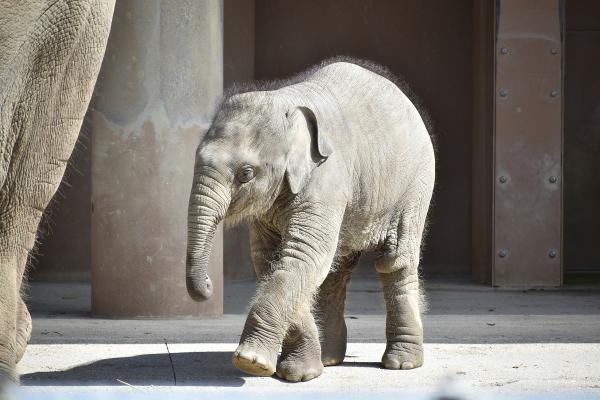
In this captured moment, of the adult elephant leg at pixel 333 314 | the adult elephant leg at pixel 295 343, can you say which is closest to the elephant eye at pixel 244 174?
the adult elephant leg at pixel 295 343

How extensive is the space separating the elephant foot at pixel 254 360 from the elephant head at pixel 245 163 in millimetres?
319

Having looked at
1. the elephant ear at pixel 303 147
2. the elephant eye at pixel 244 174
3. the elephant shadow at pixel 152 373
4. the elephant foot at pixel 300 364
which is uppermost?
the elephant ear at pixel 303 147

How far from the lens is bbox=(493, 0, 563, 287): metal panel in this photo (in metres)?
11.6

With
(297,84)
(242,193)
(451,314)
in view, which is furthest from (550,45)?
(242,193)

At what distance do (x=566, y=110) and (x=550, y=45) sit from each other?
1.38 m

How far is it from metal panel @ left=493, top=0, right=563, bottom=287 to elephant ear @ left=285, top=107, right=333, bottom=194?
6.17 meters

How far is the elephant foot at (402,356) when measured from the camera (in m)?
6.19

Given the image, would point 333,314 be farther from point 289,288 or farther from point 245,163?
point 245,163

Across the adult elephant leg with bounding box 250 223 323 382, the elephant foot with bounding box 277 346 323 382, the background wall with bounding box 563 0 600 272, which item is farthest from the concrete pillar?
the background wall with bounding box 563 0 600 272

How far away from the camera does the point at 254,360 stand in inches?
204

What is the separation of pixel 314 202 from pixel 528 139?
6.49 meters

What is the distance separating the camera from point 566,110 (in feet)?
42.4

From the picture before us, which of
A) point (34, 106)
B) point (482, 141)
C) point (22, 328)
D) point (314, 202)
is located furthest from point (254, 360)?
point (482, 141)

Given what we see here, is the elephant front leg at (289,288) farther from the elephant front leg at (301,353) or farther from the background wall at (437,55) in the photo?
the background wall at (437,55)
